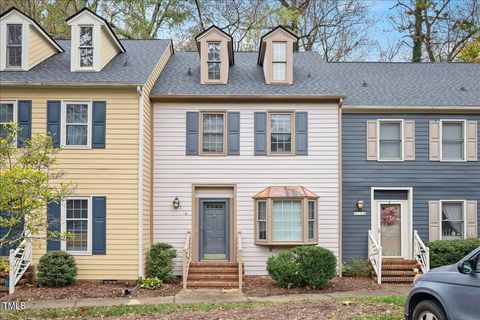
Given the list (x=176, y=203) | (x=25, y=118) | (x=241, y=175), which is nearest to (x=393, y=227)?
(x=241, y=175)

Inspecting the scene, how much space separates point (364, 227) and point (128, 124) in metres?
7.33

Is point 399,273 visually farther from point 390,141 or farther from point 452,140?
point 452,140

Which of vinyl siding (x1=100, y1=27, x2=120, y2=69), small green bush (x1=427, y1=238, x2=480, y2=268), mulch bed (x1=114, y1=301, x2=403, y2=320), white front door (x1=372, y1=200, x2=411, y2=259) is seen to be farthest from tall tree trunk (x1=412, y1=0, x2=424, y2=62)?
mulch bed (x1=114, y1=301, x2=403, y2=320)

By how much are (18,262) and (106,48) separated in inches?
248

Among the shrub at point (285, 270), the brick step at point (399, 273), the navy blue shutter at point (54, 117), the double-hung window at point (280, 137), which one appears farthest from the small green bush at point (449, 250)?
the navy blue shutter at point (54, 117)

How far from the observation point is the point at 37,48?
16.0 metres

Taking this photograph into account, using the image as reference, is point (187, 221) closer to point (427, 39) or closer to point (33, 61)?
point (33, 61)

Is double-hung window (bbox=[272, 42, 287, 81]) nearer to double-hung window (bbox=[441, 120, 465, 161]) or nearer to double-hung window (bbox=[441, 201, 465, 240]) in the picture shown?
double-hung window (bbox=[441, 120, 465, 161])

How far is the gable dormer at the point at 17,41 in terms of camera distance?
1539 centimetres

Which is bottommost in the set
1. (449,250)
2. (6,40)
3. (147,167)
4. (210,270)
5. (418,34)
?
(210,270)

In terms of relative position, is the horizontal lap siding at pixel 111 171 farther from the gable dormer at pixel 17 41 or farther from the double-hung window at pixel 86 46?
the double-hung window at pixel 86 46

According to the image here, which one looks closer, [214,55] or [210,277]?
[210,277]

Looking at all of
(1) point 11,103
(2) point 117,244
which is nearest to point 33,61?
(1) point 11,103

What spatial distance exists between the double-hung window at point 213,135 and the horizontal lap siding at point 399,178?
3.57 metres
